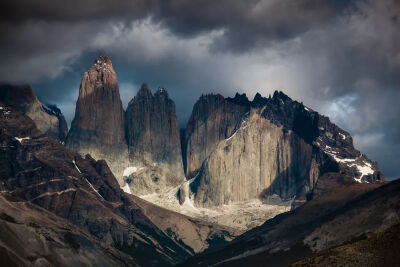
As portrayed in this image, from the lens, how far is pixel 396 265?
641 feet

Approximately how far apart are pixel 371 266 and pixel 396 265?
6386 millimetres

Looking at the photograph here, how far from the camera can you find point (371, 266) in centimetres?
19838
